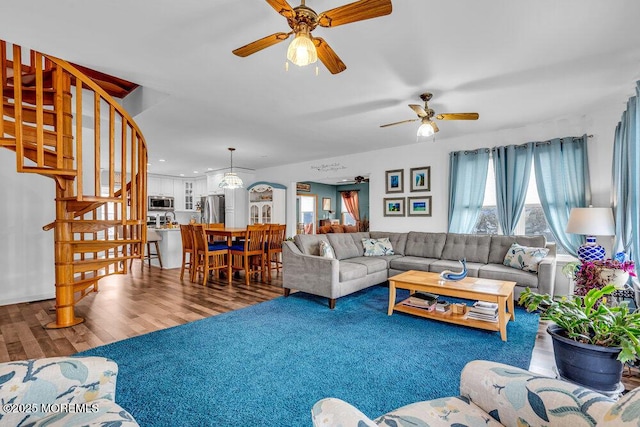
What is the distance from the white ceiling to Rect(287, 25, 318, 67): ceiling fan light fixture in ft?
1.34

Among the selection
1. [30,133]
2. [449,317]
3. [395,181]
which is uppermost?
[30,133]

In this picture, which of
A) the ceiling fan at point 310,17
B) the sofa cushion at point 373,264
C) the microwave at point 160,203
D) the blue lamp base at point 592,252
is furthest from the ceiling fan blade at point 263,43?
the microwave at point 160,203

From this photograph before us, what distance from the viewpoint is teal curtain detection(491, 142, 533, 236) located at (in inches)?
175

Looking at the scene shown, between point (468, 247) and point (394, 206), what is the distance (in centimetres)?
170

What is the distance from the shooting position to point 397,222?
5824 millimetres

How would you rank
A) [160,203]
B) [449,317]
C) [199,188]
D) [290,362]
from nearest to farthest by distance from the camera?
1. [290,362]
2. [449,317]
3. [160,203]
4. [199,188]

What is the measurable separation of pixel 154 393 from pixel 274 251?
141 inches

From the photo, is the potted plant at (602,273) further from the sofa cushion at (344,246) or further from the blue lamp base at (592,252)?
the sofa cushion at (344,246)

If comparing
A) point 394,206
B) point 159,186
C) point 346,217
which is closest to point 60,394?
point 394,206

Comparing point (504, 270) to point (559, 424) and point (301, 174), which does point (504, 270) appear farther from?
point (301, 174)

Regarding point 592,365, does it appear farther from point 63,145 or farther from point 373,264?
point 63,145

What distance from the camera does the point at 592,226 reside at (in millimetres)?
3246

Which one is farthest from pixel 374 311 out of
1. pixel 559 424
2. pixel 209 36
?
pixel 209 36

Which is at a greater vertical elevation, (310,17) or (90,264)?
(310,17)
